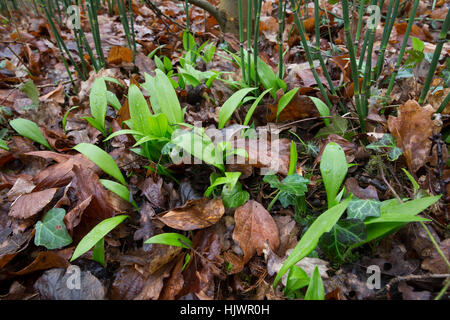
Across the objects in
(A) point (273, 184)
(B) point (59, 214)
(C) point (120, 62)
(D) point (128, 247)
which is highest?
(C) point (120, 62)

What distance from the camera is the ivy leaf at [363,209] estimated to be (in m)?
0.80

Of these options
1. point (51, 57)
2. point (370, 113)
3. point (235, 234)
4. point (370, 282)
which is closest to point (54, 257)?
point (235, 234)

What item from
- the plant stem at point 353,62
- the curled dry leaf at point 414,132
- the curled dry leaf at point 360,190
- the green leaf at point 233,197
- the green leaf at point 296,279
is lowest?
the green leaf at point 296,279

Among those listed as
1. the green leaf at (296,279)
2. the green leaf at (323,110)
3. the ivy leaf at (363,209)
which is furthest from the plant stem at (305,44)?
the green leaf at (296,279)

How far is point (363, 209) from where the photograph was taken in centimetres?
81

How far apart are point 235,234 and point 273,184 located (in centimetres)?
21

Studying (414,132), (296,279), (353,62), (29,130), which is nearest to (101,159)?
(29,130)

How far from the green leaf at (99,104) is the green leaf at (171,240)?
0.76 meters

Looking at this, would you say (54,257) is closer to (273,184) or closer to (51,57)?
(273,184)

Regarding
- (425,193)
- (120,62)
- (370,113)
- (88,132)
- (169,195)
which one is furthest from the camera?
(120,62)

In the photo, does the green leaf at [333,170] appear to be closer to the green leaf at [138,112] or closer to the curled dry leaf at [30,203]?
the green leaf at [138,112]

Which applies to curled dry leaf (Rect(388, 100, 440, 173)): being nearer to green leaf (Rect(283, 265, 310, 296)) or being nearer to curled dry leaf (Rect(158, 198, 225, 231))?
green leaf (Rect(283, 265, 310, 296))

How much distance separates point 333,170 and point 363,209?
0.17m

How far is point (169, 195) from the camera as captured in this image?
1101 mm
